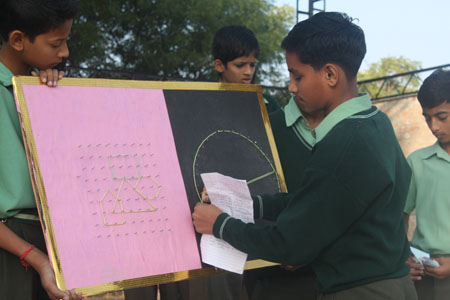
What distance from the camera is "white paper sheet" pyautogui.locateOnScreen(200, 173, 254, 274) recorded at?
2.15m

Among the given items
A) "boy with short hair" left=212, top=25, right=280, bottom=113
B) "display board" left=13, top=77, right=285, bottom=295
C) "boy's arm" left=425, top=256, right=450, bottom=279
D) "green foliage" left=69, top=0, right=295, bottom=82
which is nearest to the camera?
"display board" left=13, top=77, right=285, bottom=295

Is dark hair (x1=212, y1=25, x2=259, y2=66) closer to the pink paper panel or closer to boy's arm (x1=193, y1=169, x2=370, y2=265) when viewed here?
the pink paper panel

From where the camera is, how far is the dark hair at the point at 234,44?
10.7 ft

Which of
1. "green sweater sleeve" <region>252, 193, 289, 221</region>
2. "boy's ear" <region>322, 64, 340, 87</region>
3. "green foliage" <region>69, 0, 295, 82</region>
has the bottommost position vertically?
"green sweater sleeve" <region>252, 193, 289, 221</region>

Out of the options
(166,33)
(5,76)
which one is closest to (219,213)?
(5,76)

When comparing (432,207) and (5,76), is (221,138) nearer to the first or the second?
(5,76)

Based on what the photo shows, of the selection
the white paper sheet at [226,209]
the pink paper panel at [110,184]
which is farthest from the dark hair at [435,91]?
the pink paper panel at [110,184]

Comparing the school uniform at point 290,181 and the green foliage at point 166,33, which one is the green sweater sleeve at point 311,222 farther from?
the green foliage at point 166,33

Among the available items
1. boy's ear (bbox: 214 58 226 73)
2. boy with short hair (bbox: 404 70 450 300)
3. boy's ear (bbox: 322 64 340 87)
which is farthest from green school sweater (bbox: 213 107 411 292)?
boy's ear (bbox: 214 58 226 73)

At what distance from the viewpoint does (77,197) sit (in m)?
1.99

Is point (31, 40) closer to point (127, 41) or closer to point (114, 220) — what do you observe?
point (114, 220)

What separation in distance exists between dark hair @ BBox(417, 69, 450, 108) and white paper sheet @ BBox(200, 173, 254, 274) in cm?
130

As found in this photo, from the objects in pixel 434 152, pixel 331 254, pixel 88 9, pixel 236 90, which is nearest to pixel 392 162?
pixel 331 254

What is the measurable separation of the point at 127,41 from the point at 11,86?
46.1ft
